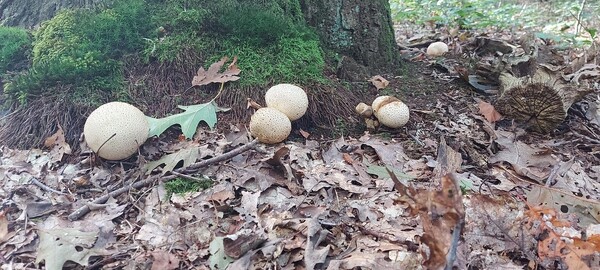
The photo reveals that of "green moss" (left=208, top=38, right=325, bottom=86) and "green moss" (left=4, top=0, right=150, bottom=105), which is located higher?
"green moss" (left=4, top=0, right=150, bottom=105)

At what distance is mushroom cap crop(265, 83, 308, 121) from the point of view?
3.19 m

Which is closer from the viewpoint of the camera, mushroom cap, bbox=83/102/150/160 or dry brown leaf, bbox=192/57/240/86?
mushroom cap, bbox=83/102/150/160

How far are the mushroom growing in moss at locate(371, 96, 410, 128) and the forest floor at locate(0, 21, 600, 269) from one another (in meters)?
0.11

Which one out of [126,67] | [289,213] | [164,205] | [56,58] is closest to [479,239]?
[289,213]

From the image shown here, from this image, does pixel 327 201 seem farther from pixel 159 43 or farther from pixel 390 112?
pixel 159 43

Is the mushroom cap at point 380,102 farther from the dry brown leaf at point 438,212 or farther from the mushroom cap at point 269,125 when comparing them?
the dry brown leaf at point 438,212

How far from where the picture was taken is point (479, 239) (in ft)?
7.10

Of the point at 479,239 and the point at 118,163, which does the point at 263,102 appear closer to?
the point at 118,163

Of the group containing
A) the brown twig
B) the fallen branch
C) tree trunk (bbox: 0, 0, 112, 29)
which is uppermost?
tree trunk (bbox: 0, 0, 112, 29)

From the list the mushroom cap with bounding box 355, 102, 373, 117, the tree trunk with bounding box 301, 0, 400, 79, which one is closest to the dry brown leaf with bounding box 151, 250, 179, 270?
the mushroom cap with bounding box 355, 102, 373, 117

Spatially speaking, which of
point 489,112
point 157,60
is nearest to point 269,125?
point 157,60

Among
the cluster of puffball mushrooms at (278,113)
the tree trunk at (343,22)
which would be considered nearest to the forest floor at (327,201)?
the cluster of puffball mushrooms at (278,113)

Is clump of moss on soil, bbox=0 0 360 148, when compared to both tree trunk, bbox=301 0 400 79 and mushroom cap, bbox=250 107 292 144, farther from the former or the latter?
mushroom cap, bbox=250 107 292 144

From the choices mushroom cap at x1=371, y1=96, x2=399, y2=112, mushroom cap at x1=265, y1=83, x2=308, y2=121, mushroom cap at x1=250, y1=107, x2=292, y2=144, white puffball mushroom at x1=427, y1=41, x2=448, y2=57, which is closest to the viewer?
mushroom cap at x1=250, y1=107, x2=292, y2=144
